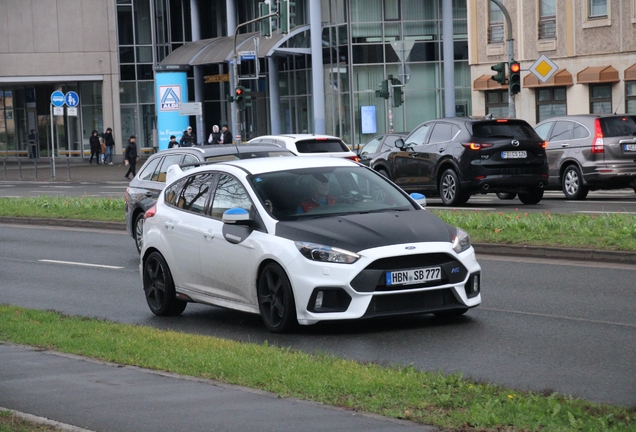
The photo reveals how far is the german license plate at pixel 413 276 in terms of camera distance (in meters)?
9.73

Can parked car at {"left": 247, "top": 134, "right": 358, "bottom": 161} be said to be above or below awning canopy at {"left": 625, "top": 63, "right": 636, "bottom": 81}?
below

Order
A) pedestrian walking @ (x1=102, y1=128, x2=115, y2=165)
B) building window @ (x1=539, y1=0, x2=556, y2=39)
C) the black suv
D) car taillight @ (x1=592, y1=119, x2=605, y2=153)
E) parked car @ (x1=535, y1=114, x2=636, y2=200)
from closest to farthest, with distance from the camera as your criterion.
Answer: the black suv < parked car @ (x1=535, y1=114, x2=636, y2=200) < car taillight @ (x1=592, y1=119, x2=605, y2=153) < building window @ (x1=539, y1=0, x2=556, y2=39) < pedestrian walking @ (x1=102, y1=128, x2=115, y2=165)

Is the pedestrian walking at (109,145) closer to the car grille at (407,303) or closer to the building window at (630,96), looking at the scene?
the building window at (630,96)

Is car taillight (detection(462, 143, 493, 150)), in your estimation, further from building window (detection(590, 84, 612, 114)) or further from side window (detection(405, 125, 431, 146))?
building window (detection(590, 84, 612, 114))

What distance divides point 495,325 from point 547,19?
35.1 metres

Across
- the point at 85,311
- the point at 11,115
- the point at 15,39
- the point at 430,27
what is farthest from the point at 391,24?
the point at 85,311

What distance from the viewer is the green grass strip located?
6.04m

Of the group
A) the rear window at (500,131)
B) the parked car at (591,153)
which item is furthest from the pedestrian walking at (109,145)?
the rear window at (500,131)

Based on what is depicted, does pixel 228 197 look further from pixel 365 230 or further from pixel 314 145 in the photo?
pixel 314 145

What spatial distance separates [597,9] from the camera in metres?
41.7

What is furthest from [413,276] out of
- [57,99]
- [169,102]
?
[169,102]

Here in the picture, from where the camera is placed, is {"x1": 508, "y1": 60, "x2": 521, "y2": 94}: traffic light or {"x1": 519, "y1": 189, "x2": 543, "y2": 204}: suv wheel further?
{"x1": 508, "y1": 60, "x2": 521, "y2": 94}: traffic light

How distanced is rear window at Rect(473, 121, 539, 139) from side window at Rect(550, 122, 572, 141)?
2427mm

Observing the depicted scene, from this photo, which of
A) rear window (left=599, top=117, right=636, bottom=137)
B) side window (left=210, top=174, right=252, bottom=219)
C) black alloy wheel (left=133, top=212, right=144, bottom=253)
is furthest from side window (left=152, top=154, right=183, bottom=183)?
rear window (left=599, top=117, right=636, bottom=137)
